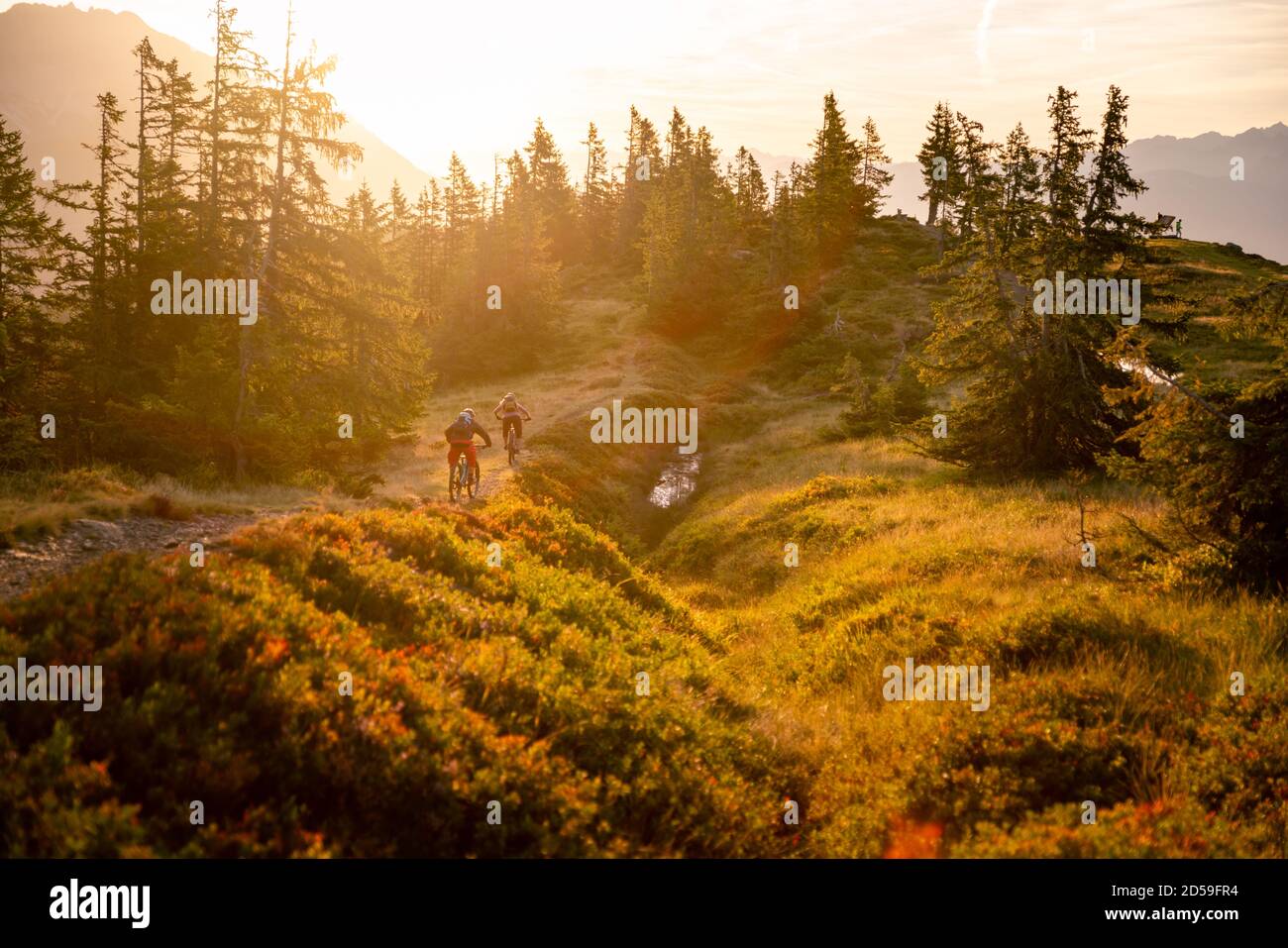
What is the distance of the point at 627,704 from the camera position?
26.7 feet

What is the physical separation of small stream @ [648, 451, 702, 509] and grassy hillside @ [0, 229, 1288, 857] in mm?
12084

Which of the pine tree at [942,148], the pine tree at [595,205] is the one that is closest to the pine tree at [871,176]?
the pine tree at [942,148]

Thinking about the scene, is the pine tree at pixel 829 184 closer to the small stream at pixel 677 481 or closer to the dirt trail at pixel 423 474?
the dirt trail at pixel 423 474

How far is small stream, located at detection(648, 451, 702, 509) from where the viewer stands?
2825 centimetres

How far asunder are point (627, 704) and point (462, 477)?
10.9m

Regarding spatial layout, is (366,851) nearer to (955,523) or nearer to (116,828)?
(116,828)

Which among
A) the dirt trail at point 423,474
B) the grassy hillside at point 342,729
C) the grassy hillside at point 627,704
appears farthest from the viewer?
the dirt trail at point 423,474

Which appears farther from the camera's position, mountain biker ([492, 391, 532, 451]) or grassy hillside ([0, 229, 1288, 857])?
mountain biker ([492, 391, 532, 451])

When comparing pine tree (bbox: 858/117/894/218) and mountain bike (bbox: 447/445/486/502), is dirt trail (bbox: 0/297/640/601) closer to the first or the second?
mountain bike (bbox: 447/445/486/502)

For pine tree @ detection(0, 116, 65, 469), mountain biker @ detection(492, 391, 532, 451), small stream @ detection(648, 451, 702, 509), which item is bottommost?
small stream @ detection(648, 451, 702, 509)

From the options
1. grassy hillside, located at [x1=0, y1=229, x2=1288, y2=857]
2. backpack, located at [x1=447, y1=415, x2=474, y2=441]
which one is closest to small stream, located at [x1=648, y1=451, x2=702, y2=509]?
backpack, located at [x1=447, y1=415, x2=474, y2=441]

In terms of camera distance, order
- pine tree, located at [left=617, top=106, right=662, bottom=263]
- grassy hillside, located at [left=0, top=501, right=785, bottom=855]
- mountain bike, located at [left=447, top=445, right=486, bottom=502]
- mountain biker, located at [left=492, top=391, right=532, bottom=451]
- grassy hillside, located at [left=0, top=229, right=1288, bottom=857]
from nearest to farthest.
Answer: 1. grassy hillside, located at [left=0, top=501, right=785, bottom=855]
2. grassy hillside, located at [left=0, top=229, right=1288, bottom=857]
3. mountain bike, located at [left=447, top=445, right=486, bottom=502]
4. mountain biker, located at [left=492, top=391, right=532, bottom=451]
5. pine tree, located at [left=617, top=106, right=662, bottom=263]

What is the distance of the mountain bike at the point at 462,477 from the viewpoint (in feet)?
57.6

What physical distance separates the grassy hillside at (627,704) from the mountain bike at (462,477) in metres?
2.69
